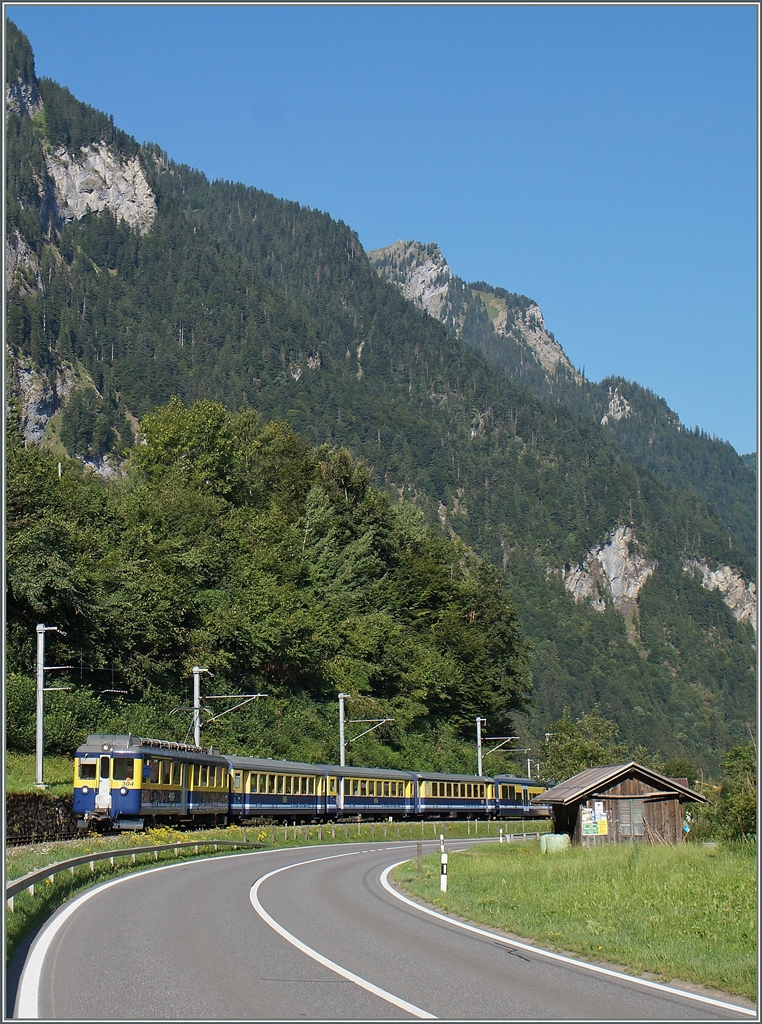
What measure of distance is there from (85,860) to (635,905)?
→ 11.6 metres

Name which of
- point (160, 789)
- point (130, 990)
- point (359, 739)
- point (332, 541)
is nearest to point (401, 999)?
point (130, 990)

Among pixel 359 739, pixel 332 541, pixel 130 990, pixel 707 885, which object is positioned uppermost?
pixel 332 541

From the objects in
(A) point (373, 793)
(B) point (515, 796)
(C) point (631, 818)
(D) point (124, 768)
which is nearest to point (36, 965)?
(D) point (124, 768)

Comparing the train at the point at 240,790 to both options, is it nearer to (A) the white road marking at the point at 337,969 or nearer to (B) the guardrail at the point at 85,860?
(B) the guardrail at the point at 85,860

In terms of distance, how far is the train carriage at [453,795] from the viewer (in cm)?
6669

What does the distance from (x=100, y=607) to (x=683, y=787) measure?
30.4 metres

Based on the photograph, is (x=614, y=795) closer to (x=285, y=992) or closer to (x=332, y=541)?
(x=285, y=992)

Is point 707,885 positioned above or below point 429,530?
below

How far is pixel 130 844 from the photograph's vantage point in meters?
33.2

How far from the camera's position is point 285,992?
441 inches

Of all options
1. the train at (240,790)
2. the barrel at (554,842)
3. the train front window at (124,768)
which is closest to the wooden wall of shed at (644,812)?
the barrel at (554,842)

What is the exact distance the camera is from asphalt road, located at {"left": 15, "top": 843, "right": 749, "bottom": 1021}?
10445mm

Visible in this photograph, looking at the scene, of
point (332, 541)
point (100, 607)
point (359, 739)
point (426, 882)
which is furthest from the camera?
point (332, 541)

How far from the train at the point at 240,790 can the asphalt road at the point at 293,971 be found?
62.2ft
